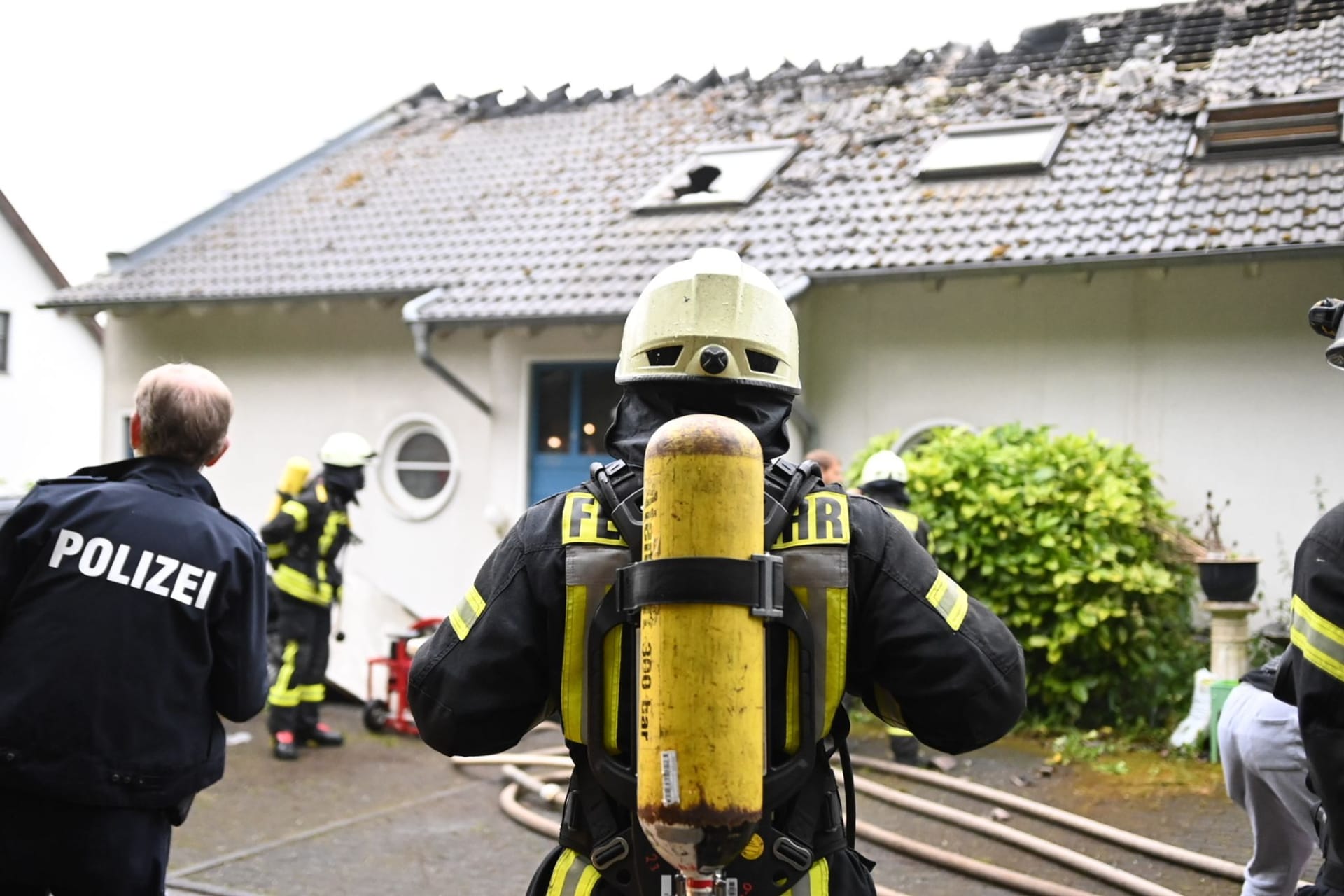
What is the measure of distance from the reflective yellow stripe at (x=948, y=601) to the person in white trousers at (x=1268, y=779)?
6.26ft

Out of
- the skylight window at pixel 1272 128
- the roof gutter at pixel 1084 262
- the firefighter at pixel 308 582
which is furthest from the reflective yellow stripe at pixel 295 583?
the skylight window at pixel 1272 128

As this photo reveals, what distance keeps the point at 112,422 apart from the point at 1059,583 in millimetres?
10183

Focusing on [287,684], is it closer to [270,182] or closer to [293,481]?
[293,481]

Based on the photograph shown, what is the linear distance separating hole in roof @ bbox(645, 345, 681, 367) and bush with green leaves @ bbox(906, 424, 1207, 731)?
620 centimetres

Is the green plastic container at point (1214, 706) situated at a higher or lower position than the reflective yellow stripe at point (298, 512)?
lower

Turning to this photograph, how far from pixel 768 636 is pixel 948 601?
31 centimetres

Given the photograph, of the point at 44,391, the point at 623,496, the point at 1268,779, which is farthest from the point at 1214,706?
the point at 44,391

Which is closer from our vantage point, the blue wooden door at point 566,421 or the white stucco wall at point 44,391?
the blue wooden door at point 566,421

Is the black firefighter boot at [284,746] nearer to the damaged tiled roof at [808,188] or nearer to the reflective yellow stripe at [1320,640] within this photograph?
the damaged tiled roof at [808,188]

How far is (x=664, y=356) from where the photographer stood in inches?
84.4

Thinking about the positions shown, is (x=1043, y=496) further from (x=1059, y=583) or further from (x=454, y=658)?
(x=454, y=658)

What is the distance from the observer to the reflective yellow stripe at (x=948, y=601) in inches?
80.0

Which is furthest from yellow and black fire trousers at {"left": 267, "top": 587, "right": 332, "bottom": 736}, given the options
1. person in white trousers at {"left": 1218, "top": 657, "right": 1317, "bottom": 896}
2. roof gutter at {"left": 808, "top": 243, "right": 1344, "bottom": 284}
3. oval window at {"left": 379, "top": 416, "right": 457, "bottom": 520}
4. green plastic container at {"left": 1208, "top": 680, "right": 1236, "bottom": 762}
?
person in white trousers at {"left": 1218, "top": 657, "right": 1317, "bottom": 896}

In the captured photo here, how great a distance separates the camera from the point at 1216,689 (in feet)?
23.5
